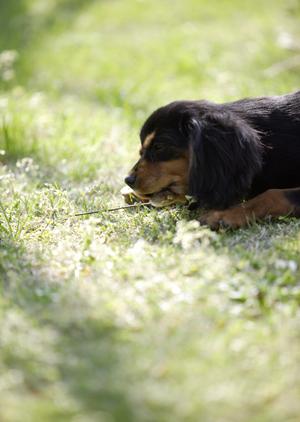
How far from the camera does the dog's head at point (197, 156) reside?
355cm

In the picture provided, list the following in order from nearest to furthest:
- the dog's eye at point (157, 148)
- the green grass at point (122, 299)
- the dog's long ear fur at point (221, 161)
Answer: the green grass at point (122, 299) → the dog's long ear fur at point (221, 161) → the dog's eye at point (157, 148)

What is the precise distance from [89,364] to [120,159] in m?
2.99

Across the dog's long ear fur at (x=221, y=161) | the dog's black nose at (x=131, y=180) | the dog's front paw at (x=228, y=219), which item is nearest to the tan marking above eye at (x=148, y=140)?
the dog's black nose at (x=131, y=180)

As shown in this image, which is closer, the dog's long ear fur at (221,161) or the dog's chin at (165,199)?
the dog's long ear fur at (221,161)

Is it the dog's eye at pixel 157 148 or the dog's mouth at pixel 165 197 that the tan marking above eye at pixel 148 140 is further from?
the dog's mouth at pixel 165 197

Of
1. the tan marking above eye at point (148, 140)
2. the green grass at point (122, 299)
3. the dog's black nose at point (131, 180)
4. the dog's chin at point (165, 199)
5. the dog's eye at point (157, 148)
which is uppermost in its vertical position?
the tan marking above eye at point (148, 140)

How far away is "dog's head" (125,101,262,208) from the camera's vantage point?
11.7 ft

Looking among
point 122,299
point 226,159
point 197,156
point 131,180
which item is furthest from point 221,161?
point 122,299

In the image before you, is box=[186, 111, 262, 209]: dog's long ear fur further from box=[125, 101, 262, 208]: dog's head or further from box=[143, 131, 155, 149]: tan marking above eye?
box=[143, 131, 155, 149]: tan marking above eye

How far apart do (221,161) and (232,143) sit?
0.12 metres

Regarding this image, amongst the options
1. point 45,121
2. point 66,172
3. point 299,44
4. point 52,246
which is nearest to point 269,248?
point 52,246

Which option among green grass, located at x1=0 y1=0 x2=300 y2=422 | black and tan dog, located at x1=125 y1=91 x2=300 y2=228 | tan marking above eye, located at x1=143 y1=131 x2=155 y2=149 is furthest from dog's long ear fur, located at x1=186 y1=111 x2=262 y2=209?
tan marking above eye, located at x1=143 y1=131 x2=155 y2=149

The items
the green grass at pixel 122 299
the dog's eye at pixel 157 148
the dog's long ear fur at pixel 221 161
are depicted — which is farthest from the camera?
the dog's eye at pixel 157 148

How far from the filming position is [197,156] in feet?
11.7
